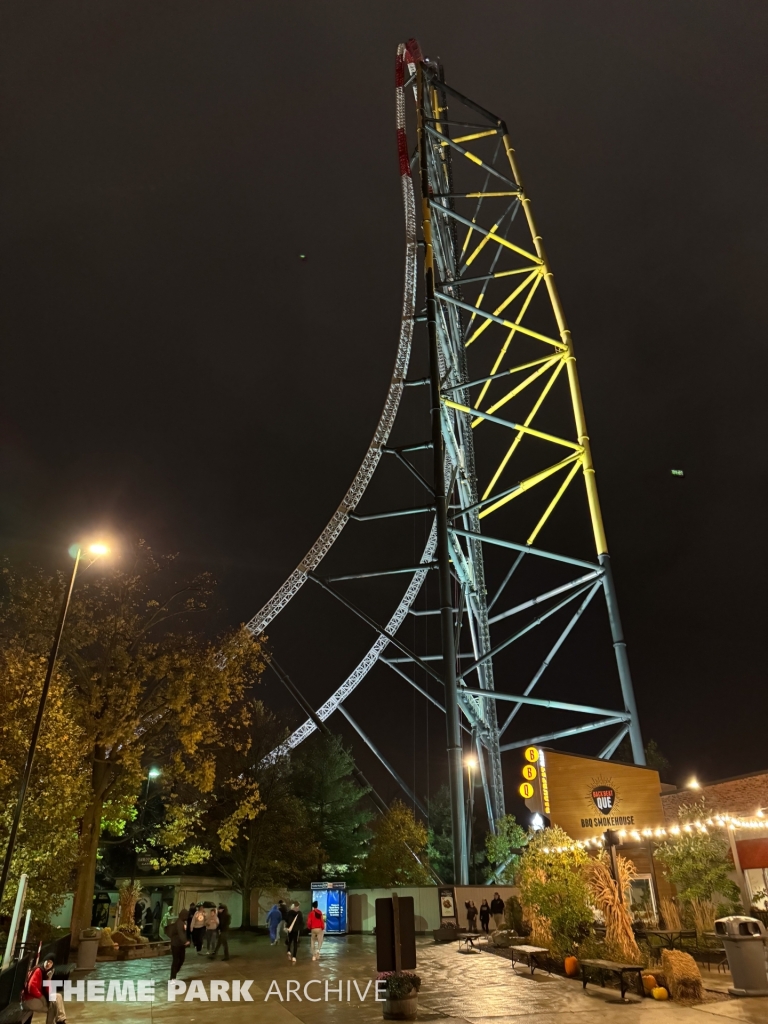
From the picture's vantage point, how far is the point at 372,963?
1487cm

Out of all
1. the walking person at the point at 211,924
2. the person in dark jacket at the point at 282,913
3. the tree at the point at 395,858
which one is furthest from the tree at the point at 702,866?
the tree at the point at 395,858

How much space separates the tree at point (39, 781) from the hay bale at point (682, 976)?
12.6m

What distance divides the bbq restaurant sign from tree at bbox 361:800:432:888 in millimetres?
12504

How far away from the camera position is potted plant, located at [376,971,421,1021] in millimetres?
9023

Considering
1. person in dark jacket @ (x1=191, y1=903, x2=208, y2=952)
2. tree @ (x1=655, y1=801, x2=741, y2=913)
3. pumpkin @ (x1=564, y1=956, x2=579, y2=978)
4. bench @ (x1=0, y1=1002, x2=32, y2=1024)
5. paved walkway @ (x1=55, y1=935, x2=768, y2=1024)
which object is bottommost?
paved walkway @ (x1=55, y1=935, x2=768, y2=1024)

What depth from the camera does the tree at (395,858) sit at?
30.2m

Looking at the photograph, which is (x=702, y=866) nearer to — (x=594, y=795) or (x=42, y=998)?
(x=594, y=795)

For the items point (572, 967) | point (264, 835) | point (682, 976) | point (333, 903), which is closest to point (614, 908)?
point (572, 967)

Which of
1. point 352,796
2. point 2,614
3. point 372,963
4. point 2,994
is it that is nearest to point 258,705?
point 352,796

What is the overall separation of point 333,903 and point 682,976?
1613 cm

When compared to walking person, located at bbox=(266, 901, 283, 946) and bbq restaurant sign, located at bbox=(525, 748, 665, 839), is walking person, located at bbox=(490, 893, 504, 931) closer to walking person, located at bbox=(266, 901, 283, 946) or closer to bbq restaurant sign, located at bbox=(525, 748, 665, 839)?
bbq restaurant sign, located at bbox=(525, 748, 665, 839)

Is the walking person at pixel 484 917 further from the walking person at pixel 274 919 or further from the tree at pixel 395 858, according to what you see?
the tree at pixel 395 858

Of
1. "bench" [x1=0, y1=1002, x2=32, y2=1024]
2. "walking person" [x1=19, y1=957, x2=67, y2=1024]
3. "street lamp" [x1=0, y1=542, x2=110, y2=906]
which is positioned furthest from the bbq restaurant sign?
"bench" [x1=0, y1=1002, x2=32, y2=1024]

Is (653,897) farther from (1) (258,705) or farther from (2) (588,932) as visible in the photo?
(1) (258,705)
